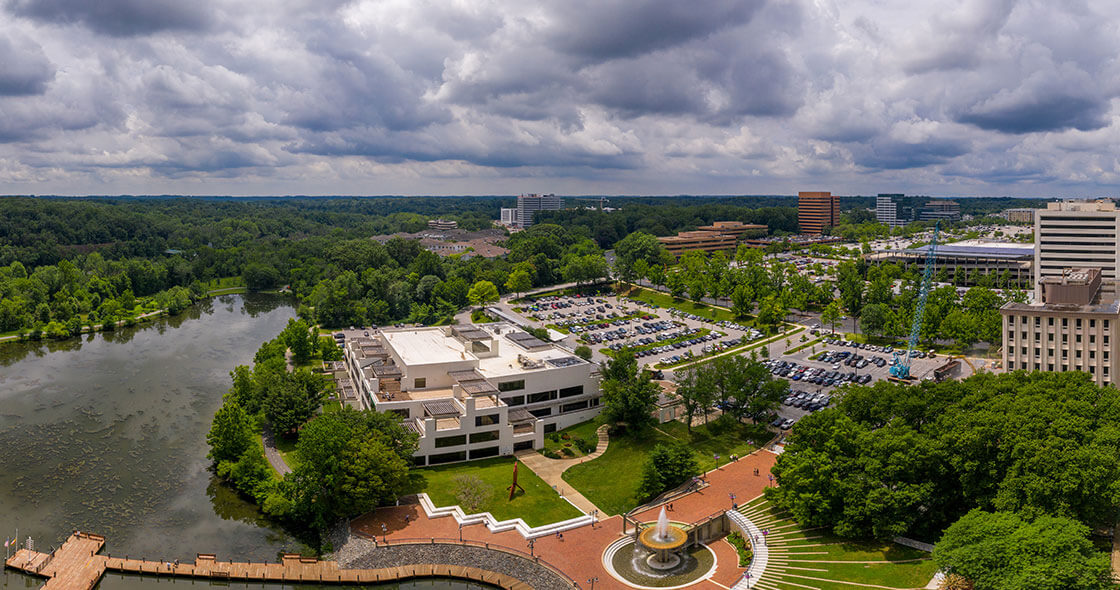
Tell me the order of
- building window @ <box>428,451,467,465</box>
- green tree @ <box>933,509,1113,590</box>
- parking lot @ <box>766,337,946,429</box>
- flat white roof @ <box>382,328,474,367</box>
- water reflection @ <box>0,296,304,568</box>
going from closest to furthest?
green tree @ <box>933,509,1113,590</box> < water reflection @ <box>0,296,304,568</box> < building window @ <box>428,451,467,465</box> < flat white roof @ <box>382,328,474,367</box> < parking lot @ <box>766,337,946,429</box>

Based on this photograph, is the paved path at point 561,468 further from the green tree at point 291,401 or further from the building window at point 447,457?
the green tree at point 291,401

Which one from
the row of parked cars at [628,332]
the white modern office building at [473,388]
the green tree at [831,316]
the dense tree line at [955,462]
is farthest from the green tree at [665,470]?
the green tree at [831,316]

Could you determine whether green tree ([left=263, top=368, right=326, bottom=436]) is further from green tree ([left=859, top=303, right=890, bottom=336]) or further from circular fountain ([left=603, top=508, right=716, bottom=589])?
green tree ([left=859, top=303, right=890, bottom=336])

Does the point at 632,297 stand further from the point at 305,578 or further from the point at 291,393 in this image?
the point at 305,578

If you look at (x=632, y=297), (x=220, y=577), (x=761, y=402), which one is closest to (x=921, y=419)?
(x=761, y=402)

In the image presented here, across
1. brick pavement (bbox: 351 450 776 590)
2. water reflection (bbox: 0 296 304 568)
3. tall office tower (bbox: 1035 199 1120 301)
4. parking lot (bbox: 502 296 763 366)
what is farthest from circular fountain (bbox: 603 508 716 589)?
tall office tower (bbox: 1035 199 1120 301)

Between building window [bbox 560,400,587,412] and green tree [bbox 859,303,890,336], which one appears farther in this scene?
green tree [bbox 859,303,890,336]
